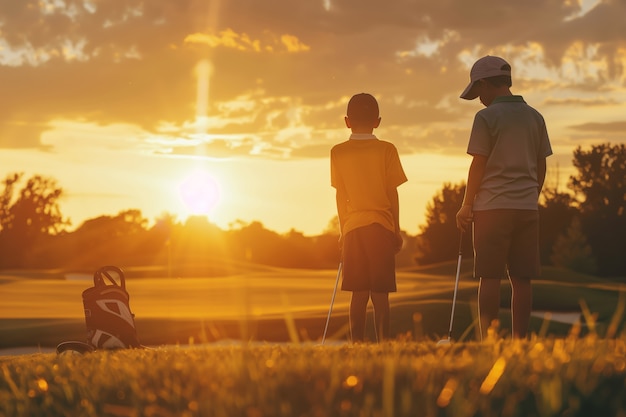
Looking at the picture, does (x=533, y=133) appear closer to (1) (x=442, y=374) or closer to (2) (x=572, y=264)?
(1) (x=442, y=374)

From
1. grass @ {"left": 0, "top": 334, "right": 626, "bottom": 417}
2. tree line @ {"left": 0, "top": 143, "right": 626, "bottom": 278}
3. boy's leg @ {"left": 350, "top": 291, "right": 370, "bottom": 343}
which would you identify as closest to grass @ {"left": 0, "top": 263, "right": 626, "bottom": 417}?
grass @ {"left": 0, "top": 334, "right": 626, "bottom": 417}

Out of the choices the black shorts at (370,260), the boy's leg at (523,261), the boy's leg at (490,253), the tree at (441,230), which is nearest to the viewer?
the boy's leg at (490,253)

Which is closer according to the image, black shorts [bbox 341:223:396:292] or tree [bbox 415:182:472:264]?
black shorts [bbox 341:223:396:292]

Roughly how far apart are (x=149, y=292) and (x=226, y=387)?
628 inches

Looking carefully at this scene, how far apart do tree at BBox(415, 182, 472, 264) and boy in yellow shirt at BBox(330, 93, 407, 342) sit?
33.7 m

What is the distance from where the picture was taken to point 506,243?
6121mm

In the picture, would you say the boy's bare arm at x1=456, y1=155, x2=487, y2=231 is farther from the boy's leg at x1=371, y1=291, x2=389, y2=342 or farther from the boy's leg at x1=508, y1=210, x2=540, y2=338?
the boy's leg at x1=371, y1=291, x2=389, y2=342

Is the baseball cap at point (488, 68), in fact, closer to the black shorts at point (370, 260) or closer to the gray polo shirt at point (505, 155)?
the gray polo shirt at point (505, 155)

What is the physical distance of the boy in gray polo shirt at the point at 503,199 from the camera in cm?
612

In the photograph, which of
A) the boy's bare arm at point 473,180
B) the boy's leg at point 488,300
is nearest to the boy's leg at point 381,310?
the boy's leg at point 488,300

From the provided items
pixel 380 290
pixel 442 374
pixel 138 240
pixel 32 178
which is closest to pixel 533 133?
pixel 380 290

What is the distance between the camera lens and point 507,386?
11.3 feet

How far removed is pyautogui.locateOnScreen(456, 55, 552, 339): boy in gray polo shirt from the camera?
612 centimetres

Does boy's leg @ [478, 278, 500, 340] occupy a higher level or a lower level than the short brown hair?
lower
